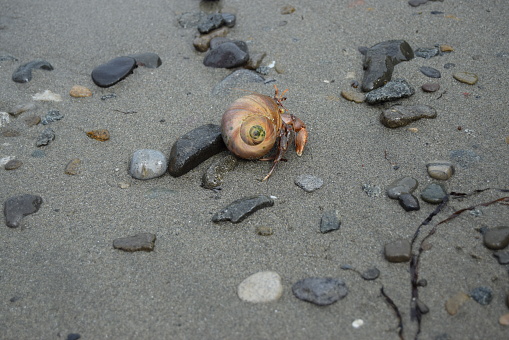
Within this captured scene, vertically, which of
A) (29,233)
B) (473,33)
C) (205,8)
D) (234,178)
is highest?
(473,33)

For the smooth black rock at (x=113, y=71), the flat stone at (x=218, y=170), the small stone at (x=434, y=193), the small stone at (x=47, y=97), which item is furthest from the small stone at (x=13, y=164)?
the small stone at (x=434, y=193)

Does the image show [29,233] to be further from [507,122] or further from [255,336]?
[507,122]

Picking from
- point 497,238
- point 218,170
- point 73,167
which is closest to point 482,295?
point 497,238

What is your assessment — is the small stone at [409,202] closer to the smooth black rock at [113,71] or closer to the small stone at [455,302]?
the small stone at [455,302]

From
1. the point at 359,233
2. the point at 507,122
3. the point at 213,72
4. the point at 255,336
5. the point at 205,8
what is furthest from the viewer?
the point at 205,8

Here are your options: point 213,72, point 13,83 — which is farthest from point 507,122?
point 13,83

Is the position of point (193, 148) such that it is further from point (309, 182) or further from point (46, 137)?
point (46, 137)

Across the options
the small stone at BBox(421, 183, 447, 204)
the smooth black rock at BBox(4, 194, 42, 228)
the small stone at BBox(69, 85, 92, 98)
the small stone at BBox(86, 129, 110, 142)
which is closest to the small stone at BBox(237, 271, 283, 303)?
the small stone at BBox(421, 183, 447, 204)
